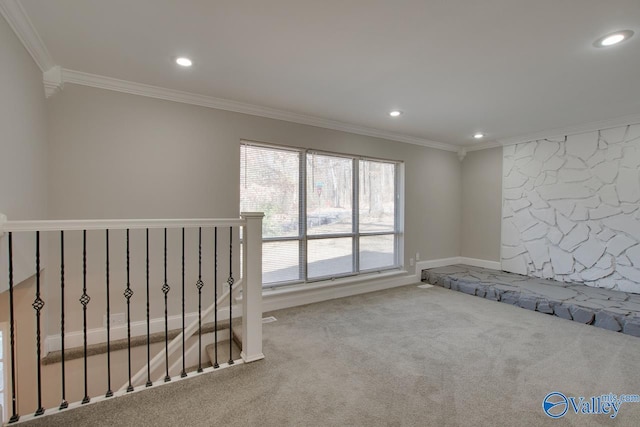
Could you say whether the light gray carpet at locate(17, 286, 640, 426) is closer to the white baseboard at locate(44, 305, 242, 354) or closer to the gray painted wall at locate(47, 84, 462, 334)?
the white baseboard at locate(44, 305, 242, 354)

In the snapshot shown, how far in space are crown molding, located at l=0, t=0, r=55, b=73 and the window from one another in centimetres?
178

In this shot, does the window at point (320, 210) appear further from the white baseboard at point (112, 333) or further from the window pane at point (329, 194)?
the white baseboard at point (112, 333)

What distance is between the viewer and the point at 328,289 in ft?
13.7

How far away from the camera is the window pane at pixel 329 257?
4.10 metres

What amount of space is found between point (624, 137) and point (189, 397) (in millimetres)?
5650

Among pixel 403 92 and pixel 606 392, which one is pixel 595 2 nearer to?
pixel 403 92

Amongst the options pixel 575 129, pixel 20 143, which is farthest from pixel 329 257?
pixel 575 129

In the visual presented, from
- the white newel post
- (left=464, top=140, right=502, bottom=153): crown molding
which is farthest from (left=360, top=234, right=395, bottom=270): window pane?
the white newel post

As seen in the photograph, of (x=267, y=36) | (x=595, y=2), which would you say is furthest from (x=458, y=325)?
(x=267, y=36)

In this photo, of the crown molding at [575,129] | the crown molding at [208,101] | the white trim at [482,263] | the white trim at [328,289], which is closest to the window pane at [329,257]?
the white trim at [328,289]

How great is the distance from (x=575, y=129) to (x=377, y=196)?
2.91 metres

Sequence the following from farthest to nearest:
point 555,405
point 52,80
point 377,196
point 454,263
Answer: point 454,263 < point 377,196 < point 52,80 < point 555,405

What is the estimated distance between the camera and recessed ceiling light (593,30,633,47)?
79.7 inches

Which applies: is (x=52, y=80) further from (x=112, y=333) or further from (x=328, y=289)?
(x=328, y=289)
